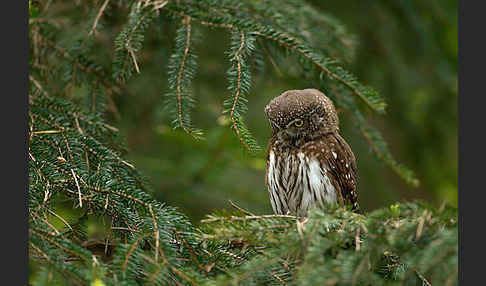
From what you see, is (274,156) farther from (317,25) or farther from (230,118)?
(317,25)

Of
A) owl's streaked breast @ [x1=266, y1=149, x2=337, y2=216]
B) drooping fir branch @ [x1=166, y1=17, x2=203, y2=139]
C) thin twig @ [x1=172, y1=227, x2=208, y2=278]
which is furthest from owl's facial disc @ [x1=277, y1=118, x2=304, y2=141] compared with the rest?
thin twig @ [x1=172, y1=227, x2=208, y2=278]

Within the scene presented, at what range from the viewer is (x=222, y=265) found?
6.51 feet

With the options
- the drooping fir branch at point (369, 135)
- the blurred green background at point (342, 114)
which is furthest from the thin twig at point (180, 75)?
the drooping fir branch at point (369, 135)

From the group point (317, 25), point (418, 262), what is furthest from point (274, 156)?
point (418, 262)

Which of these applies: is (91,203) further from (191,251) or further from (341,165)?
(341,165)

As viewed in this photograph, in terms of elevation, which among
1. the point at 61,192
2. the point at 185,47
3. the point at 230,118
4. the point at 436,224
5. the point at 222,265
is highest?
the point at 185,47

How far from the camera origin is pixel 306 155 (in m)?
3.00

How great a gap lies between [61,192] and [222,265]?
775 millimetres

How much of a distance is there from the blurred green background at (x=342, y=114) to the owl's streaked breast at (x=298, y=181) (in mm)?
675

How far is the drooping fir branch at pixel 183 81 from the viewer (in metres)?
2.40

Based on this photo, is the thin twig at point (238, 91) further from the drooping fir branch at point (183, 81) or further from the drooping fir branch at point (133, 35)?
the drooping fir branch at point (133, 35)

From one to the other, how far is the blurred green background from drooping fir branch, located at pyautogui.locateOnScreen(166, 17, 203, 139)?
36.1 inches

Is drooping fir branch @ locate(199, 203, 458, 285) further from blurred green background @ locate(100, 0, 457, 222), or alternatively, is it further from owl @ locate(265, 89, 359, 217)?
blurred green background @ locate(100, 0, 457, 222)

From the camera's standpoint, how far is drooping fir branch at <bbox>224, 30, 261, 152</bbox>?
7.56 feet
